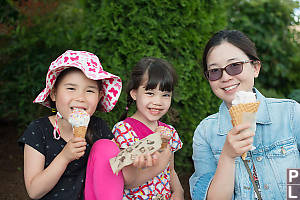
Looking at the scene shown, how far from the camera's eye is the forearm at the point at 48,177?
213cm

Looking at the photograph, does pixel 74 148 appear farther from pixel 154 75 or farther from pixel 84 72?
pixel 154 75

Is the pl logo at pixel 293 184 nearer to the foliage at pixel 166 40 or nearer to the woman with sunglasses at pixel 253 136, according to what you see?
the woman with sunglasses at pixel 253 136

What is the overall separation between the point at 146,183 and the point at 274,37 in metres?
5.62

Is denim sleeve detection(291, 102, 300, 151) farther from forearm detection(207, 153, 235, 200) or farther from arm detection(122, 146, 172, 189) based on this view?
A: arm detection(122, 146, 172, 189)

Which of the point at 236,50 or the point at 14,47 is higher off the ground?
the point at 14,47

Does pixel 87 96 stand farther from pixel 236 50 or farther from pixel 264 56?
pixel 264 56


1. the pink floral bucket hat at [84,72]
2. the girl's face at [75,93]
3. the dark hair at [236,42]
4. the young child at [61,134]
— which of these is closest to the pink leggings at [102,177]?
the young child at [61,134]

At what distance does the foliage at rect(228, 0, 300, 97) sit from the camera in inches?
273

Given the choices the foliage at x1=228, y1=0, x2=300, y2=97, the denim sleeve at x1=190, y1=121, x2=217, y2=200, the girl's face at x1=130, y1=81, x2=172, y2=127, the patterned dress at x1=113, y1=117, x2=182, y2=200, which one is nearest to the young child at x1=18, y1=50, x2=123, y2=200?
the patterned dress at x1=113, y1=117, x2=182, y2=200

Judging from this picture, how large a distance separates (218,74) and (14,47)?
4.65 m

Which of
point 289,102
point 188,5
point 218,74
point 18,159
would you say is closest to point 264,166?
point 289,102

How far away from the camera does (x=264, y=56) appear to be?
697 cm

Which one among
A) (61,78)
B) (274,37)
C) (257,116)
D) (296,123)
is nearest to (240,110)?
(257,116)

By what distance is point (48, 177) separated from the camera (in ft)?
6.99
